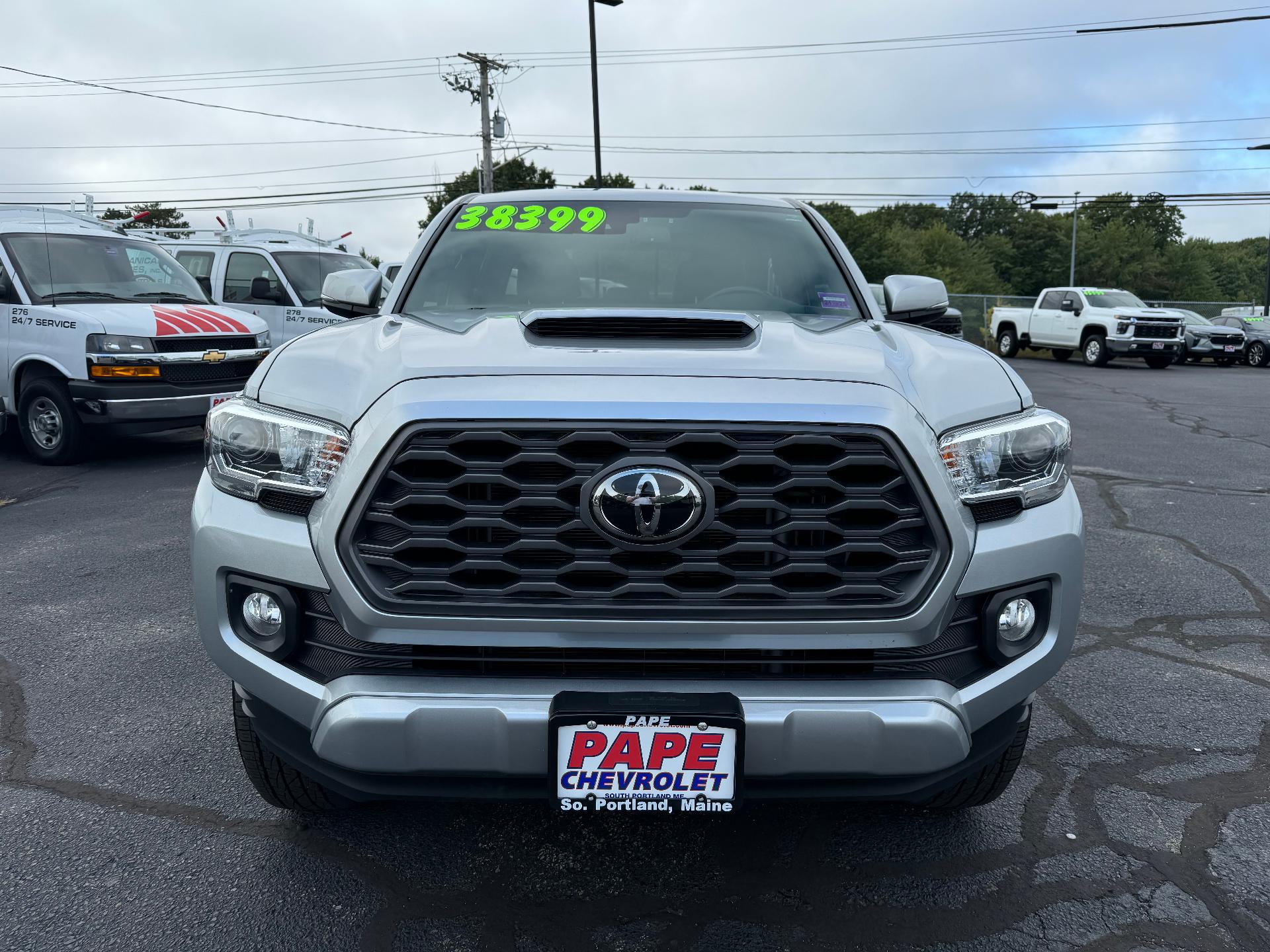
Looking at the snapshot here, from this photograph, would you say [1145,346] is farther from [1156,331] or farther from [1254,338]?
[1254,338]

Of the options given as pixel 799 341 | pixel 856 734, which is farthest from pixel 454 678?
pixel 799 341

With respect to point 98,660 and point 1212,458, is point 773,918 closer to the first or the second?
point 98,660

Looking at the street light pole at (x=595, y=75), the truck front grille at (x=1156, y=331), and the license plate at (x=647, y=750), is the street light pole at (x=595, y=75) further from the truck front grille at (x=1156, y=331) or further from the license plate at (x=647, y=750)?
the license plate at (x=647, y=750)

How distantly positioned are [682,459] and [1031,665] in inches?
35.6

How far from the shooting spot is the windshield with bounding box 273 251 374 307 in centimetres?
1220

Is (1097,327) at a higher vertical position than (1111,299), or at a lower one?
lower

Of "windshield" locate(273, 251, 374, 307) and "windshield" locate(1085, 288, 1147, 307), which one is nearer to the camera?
"windshield" locate(273, 251, 374, 307)

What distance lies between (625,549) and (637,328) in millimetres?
672

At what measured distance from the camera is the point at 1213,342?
25.1 meters

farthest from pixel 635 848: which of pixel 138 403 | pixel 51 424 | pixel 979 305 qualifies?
pixel 979 305

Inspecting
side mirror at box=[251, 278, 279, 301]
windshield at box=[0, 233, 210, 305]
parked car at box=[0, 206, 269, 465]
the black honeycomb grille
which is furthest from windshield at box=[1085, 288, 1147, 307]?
the black honeycomb grille

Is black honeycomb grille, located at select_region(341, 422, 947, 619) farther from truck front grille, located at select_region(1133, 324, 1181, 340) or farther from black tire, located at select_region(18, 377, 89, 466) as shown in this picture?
truck front grille, located at select_region(1133, 324, 1181, 340)

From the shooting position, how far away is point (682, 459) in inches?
78.7

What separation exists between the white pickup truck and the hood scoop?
76.7ft
